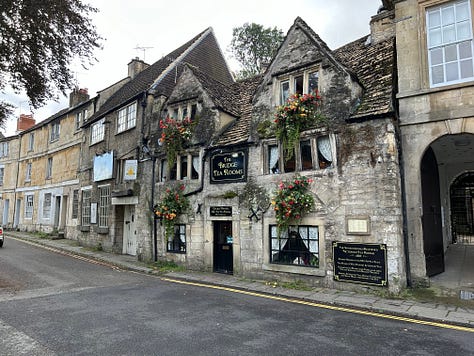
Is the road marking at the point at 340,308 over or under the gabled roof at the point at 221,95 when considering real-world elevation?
under

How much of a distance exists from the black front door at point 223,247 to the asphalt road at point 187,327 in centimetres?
225

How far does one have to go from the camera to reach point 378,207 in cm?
887

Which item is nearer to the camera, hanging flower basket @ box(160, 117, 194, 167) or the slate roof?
the slate roof

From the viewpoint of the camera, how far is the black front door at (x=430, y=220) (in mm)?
9500

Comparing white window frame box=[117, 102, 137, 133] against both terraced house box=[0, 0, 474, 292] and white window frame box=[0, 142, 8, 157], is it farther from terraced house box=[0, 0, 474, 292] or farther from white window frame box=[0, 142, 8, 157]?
white window frame box=[0, 142, 8, 157]

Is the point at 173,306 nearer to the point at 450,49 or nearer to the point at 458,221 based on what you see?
the point at 450,49

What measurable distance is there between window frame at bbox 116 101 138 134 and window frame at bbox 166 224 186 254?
6.81 m

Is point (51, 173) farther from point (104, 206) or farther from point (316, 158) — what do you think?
point (316, 158)

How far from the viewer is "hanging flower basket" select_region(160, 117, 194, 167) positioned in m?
13.9

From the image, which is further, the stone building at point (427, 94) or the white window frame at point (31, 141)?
the white window frame at point (31, 141)

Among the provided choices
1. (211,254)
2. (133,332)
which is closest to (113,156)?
(211,254)

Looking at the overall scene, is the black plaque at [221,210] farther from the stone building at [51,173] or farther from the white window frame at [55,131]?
the white window frame at [55,131]

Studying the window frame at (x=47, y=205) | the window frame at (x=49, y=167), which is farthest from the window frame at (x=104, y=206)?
the window frame at (x=49, y=167)

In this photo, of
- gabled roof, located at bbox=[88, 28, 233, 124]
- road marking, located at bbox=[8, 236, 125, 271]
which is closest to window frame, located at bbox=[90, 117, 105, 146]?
gabled roof, located at bbox=[88, 28, 233, 124]
